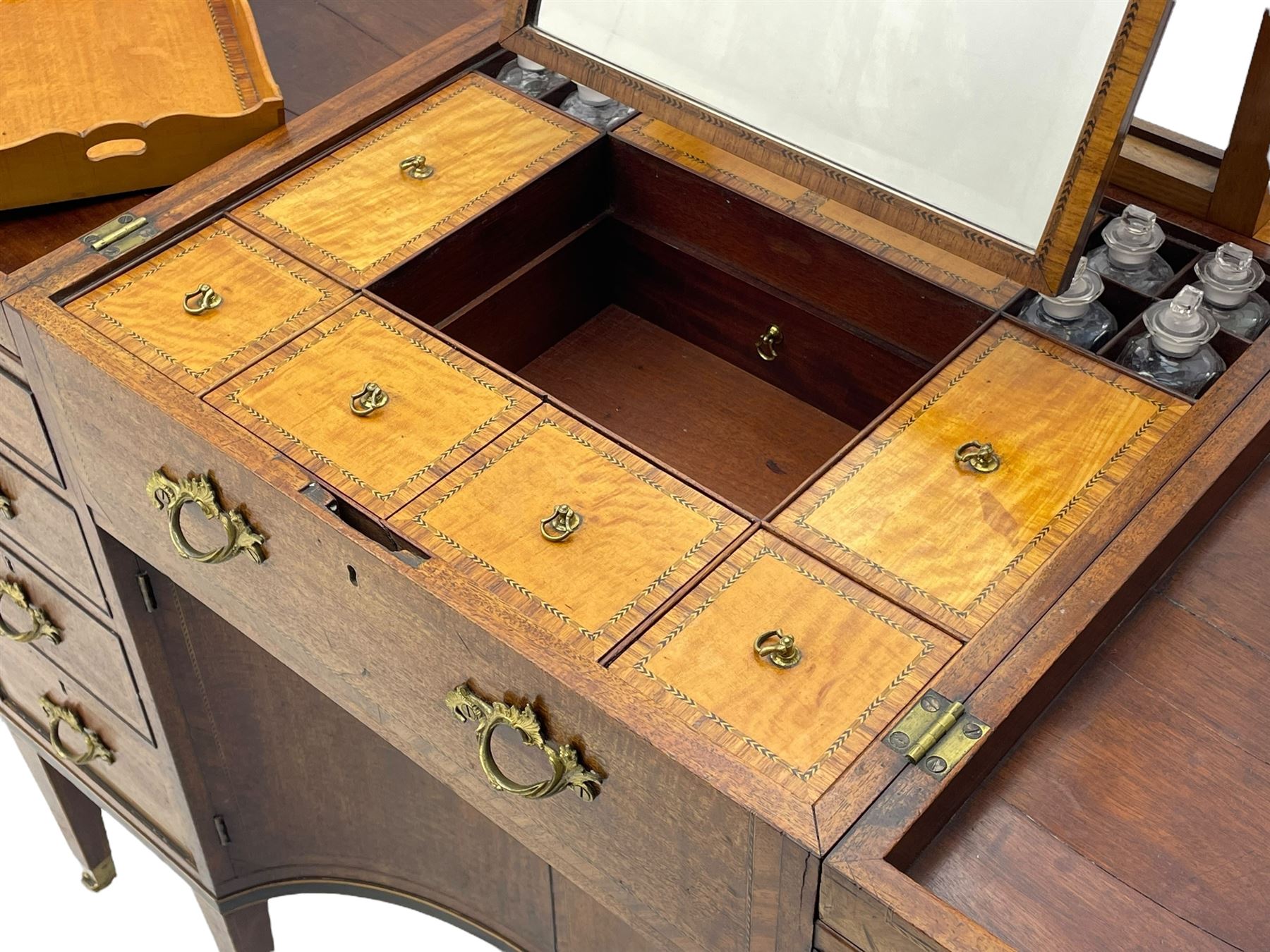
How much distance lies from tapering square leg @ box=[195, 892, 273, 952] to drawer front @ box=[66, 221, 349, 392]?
3.71 feet

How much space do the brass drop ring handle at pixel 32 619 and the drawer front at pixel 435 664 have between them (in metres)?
0.43

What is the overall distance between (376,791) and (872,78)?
→ 1157 mm

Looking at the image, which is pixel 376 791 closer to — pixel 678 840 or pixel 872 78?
pixel 678 840

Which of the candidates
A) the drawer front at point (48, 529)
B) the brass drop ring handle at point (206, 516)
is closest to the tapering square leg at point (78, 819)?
the drawer front at point (48, 529)

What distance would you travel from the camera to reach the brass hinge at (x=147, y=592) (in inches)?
70.2

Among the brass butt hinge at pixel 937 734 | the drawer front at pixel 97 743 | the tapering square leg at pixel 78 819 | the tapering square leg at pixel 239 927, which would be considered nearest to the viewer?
the brass butt hinge at pixel 937 734

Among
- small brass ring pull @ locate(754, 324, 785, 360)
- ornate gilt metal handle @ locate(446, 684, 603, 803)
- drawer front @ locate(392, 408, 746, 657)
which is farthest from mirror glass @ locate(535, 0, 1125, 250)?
ornate gilt metal handle @ locate(446, 684, 603, 803)

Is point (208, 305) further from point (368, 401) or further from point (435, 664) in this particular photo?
point (435, 664)

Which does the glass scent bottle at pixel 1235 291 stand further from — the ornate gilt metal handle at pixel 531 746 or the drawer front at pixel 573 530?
the ornate gilt metal handle at pixel 531 746

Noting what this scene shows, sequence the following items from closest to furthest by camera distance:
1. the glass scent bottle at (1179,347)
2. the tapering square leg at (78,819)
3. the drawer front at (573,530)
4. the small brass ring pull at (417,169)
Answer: the drawer front at (573,530) → the glass scent bottle at (1179,347) → the small brass ring pull at (417,169) → the tapering square leg at (78,819)

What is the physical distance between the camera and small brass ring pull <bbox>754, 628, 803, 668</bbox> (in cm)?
120

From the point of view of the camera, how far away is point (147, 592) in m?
1.80

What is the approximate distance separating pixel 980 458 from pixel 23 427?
99 cm

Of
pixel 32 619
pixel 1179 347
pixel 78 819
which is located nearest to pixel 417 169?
pixel 1179 347
